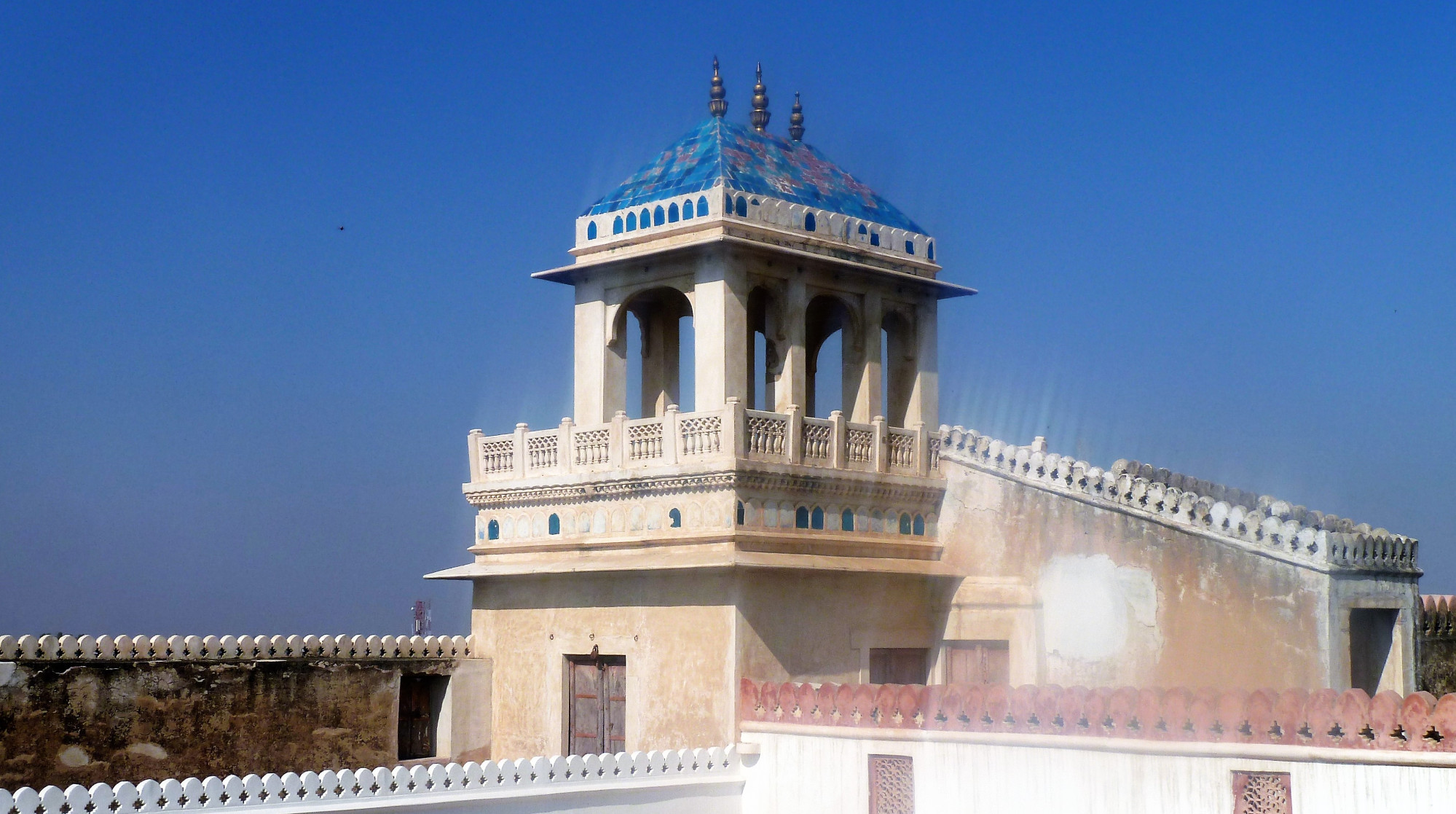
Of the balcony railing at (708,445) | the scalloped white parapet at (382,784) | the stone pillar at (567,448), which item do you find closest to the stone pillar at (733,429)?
the balcony railing at (708,445)

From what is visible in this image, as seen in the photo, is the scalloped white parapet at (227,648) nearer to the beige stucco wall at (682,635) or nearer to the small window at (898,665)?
the beige stucco wall at (682,635)

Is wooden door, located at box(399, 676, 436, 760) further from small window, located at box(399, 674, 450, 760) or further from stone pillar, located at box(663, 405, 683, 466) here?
stone pillar, located at box(663, 405, 683, 466)

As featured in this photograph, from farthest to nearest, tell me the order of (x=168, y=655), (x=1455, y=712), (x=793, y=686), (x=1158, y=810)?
1. (x=168, y=655)
2. (x=793, y=686)
3. (x=1158, y=810)
4. (x=1455, y=712)

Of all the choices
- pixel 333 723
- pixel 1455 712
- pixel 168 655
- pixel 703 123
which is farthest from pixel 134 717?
pixel 1455 712

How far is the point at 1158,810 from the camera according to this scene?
507 inches

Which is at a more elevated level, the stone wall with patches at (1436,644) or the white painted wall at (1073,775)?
the stone wall with patches at (1436,644)

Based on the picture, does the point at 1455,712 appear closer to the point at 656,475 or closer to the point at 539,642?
the point at 656,475

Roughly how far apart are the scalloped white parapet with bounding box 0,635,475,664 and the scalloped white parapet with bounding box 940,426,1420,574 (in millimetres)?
6130

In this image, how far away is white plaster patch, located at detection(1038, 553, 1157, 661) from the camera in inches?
629

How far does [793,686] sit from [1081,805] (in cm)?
315

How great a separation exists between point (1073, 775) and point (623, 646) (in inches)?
207

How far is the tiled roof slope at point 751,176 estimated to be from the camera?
17531mm

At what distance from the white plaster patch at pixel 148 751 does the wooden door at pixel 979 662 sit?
8.05 m

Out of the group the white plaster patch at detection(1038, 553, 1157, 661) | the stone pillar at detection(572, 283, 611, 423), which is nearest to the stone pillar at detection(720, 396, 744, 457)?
the stone pillar at detection(572, 283, 611, 423)
